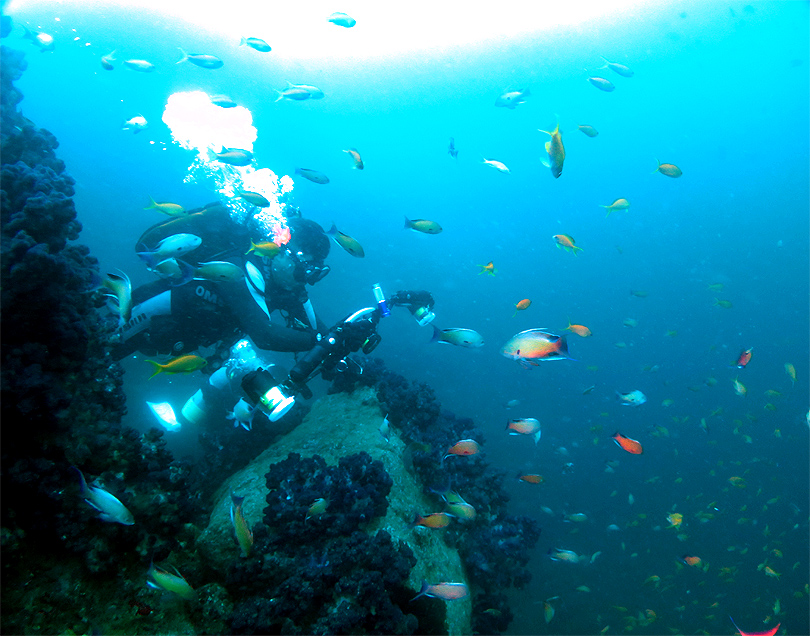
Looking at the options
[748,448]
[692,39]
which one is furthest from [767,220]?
[748,448]

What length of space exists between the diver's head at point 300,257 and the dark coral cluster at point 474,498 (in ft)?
8.54

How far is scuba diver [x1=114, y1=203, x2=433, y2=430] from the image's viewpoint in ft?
16.9

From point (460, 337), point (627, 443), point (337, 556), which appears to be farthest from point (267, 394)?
point (627, 443)

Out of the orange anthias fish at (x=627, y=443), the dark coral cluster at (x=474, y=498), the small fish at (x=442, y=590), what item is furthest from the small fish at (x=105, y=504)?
the orange anthias fish at (x=627, y=443)

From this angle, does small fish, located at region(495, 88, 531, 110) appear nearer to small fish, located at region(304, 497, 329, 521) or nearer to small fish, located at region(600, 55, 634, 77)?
small fish, located at region(600, 55, 634, 77)

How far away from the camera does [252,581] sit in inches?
121

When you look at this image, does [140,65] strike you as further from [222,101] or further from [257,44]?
[257,44]

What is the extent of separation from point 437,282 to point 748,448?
88.4 feet

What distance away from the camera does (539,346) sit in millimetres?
2709

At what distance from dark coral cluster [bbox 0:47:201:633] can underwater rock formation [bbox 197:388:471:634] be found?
731mm

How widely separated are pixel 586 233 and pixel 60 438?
5295cm

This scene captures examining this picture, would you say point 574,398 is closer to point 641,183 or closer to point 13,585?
point 13,585

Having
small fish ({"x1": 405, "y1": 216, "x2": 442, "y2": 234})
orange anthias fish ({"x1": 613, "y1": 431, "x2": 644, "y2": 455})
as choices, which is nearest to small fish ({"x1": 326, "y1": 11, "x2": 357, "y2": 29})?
small fish ({"x1": 405, "y1": 216, "x2": 442, "y2": 234})

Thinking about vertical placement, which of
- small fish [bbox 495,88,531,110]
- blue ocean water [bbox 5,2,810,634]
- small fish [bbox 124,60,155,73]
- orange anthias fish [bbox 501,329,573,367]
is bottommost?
blue ocean water [bbox 5,2,810,634]
